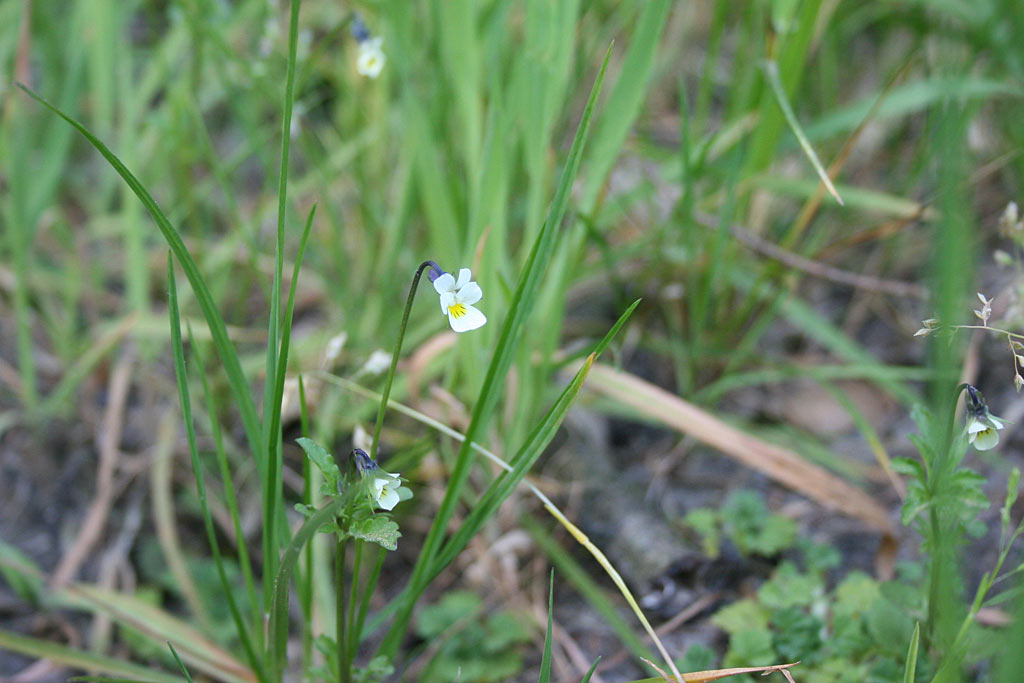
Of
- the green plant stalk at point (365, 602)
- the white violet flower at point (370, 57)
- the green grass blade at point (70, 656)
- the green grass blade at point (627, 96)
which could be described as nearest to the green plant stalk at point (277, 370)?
the green plant stalk at point (365, 602)

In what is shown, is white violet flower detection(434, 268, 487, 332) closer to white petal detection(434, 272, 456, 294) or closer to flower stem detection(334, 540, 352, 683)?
white petal detection(434, 272, 456, 294)

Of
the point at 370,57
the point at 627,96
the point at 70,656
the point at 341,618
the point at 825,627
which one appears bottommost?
the point at 825,627

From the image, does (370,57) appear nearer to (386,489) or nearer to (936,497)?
(386,489)

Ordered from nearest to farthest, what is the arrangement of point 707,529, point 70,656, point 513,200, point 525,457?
1. point 525,457
2. point 70,656
3. point 707,529
4. point 513,200

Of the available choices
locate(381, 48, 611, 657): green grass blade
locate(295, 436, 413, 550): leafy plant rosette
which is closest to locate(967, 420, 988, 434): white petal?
locate(381, 48, 611, 657): green grass blade

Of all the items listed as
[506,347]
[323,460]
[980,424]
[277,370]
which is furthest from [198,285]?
[980,424]

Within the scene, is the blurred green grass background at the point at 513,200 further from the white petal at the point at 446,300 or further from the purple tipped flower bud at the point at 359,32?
the white petal at the point at 446,300
